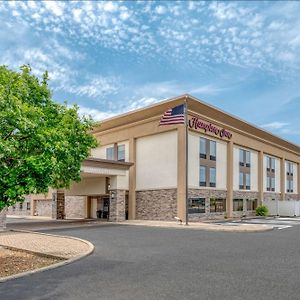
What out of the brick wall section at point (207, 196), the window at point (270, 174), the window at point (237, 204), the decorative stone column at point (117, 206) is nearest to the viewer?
the decorative stone column at point (117, 206)

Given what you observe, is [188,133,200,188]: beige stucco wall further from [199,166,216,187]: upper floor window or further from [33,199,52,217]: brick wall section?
[33,199,52,217]: brick wall section

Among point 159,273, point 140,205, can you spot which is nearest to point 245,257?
point 159,273

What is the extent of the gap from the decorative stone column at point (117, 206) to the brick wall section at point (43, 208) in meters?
18.4

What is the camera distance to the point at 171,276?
10258 millimetres

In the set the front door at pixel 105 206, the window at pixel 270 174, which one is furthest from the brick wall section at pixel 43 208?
the window at pixel 270 174

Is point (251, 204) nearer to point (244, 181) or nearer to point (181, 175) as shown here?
point (244, 181)

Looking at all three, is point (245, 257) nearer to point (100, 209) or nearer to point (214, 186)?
point (214, 186)

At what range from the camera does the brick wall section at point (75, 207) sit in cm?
4712

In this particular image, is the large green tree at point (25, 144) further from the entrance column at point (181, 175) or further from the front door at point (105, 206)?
the front door at point (105, 206)

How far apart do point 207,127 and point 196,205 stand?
788 cm

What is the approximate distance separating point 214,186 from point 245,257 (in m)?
26.4

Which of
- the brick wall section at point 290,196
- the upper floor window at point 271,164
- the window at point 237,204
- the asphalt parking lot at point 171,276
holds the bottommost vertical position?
the asphalt parking lot at point 171,276

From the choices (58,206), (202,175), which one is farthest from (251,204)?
(58,206)

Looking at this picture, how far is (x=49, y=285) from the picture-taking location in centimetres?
930
